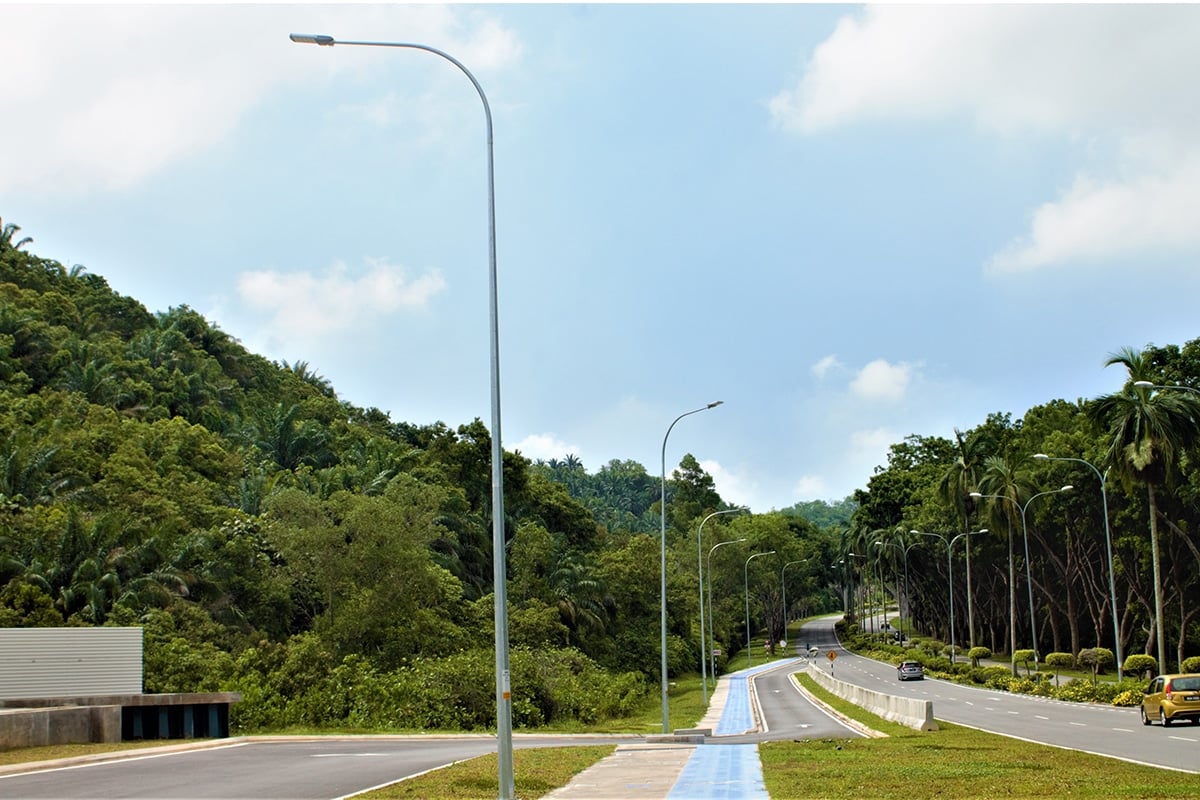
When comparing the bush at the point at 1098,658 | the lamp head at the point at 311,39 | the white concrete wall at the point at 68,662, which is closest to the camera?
the lamp head at the point at 311,39

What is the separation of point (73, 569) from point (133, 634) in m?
16.8

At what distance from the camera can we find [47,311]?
285 ft

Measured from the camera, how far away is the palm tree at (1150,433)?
163 ft

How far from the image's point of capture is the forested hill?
46.2 metres

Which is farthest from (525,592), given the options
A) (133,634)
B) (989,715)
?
(133,634)

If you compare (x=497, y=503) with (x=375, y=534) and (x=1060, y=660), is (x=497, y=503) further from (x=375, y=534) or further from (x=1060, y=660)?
(x=1060, y=660)

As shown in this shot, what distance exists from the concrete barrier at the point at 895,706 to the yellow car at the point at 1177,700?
6.38m

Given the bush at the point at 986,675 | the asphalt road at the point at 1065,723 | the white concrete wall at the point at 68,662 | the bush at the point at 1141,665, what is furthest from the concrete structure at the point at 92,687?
the bush at the point at 986,675

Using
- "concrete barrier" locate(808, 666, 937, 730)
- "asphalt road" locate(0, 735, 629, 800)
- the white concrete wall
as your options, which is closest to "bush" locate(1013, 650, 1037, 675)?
"concrete barrier" locate(808, 666, 937, 730)

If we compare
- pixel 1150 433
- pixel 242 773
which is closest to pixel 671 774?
pixel 242 773

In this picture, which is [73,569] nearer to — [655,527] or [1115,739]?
[1115,739]

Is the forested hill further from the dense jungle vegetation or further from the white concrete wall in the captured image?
the white concrete wall

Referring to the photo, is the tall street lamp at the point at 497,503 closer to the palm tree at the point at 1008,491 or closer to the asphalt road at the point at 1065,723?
the asphalt road at the point at 1065,723

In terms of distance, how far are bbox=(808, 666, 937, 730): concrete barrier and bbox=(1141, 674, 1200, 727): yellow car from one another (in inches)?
251
